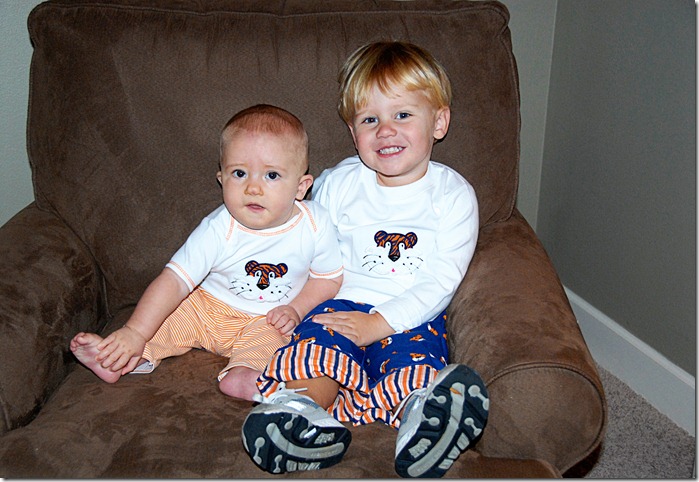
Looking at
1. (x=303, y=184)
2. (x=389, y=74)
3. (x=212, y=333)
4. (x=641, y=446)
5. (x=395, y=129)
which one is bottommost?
(x=641, y=446)

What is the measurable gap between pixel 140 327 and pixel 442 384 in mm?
692

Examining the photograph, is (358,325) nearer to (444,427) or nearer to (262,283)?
(262,283)

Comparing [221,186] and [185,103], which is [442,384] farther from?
[185,103]

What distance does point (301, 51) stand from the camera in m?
1.81

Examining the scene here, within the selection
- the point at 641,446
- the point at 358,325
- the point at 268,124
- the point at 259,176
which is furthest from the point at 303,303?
the point at 641,446

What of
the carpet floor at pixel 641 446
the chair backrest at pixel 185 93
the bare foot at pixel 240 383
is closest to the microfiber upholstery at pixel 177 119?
the chair backrest at pixel 185 93

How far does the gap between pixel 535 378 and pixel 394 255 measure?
1.69 ft

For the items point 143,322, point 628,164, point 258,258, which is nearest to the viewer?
point 143,322

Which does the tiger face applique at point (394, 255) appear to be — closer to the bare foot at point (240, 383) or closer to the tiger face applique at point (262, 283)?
the tiger face applique at point (262, 283)

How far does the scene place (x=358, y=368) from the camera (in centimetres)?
150

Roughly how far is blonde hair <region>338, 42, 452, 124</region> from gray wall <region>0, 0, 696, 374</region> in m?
0.65

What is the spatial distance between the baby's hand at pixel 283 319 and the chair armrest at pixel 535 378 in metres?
0.39

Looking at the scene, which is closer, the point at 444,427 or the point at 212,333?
the point at 444,427

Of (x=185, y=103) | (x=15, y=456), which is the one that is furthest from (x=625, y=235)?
(x=15, y=456)
